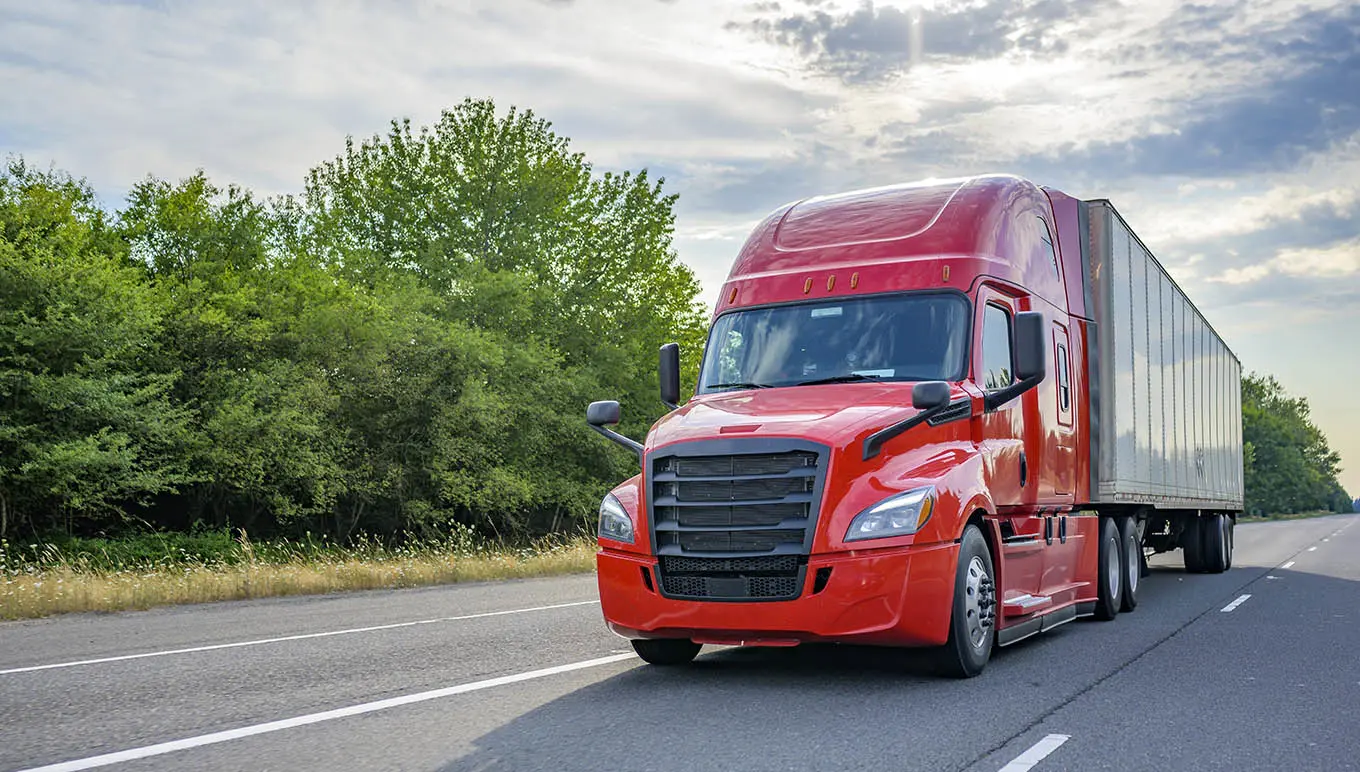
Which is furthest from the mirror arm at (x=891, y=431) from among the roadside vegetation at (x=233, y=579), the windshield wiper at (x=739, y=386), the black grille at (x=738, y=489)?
the roadside vegetation at (x=233, y=579)

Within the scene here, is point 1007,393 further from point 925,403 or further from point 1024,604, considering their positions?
point 1024,604

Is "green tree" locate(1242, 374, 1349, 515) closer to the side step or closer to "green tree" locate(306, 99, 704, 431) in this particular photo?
"green tree" locate(306, 99, 704, 431)

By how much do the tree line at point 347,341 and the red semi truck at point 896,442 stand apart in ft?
75.1

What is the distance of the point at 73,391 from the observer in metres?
27.6

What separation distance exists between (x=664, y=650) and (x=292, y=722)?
2764 mm

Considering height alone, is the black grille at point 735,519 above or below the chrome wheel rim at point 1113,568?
above

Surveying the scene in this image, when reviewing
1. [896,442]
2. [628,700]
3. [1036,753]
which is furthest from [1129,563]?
[1036,753]

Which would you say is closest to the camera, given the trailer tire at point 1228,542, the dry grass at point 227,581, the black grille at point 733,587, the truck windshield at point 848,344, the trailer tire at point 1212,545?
the black grille at point 733,587

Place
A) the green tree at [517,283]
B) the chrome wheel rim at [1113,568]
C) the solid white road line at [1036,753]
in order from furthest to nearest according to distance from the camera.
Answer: the green tree at [517,283]
the chrome wheel rim at [1113,568]
the solid white road line at [1036,753]

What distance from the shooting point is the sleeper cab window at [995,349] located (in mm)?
8884

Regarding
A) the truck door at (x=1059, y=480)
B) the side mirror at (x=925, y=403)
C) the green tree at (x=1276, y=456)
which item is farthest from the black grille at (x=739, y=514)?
the green tree at (x=1276, y=456)

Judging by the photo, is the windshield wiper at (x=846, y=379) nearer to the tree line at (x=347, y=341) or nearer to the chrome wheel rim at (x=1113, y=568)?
the chrome wheel rim at (x=1113, y=568)

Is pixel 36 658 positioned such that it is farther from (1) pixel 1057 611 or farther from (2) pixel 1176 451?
(2) pixel 1176 451

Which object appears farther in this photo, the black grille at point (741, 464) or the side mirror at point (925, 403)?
the side mirror at point (925, 403)
